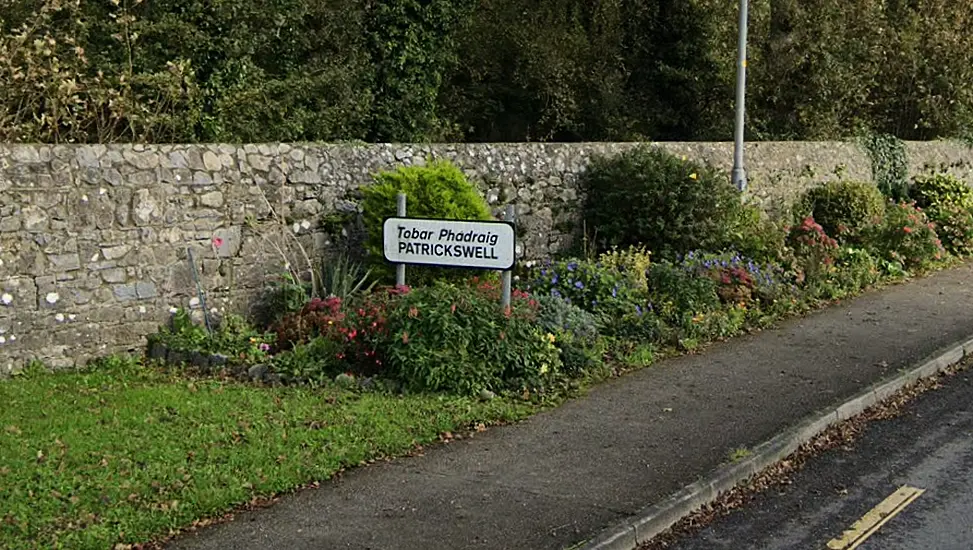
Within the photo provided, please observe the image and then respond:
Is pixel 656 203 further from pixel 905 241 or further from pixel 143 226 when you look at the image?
pixel 143 226

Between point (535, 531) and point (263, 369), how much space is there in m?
3.71

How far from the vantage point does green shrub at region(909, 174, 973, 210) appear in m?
19.0

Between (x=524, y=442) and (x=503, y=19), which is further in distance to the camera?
(x=503, y=19)

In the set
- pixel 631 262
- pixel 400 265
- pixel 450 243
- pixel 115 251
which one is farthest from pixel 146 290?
pixel 631 262

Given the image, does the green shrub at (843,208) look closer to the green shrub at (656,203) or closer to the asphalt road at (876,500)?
the green shrub at (656,203)

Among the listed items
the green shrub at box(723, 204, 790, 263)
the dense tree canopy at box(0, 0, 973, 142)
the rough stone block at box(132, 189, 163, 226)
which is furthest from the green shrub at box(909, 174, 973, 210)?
the rough stone block at box(132, 189, 163, 226)

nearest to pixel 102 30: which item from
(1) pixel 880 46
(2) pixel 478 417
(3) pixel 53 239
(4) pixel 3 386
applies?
(3) pixel 53 239

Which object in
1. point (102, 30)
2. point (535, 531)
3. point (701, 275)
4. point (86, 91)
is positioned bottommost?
point (535, 531)

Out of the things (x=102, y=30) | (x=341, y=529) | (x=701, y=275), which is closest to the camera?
(x=341, y=529)

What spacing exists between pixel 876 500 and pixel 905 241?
10735 mm

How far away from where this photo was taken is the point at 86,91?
10914mm

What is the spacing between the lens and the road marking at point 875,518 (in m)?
5.71

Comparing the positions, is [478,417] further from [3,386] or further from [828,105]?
[828,105]

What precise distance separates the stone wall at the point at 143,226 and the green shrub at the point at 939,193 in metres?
10.5
